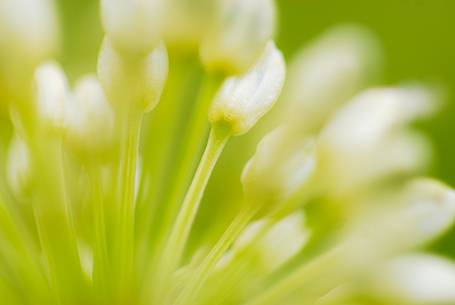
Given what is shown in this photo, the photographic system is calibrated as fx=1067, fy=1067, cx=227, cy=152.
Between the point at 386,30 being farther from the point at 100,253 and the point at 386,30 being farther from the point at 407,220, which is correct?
the point at 100,253

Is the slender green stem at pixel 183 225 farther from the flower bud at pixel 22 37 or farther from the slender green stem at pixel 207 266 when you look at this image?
the flower bud at pixel 22 37

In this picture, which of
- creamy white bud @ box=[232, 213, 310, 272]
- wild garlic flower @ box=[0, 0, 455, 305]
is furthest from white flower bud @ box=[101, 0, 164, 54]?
creamy white bud @ box=[232, 213, 310, 272]

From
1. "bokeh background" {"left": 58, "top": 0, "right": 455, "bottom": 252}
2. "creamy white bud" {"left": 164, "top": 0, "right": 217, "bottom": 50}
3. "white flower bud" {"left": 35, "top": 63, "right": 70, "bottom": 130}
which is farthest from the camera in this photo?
"bokeh background" {"left": 58, "top": 0, "right": 455, "bottom": 252}

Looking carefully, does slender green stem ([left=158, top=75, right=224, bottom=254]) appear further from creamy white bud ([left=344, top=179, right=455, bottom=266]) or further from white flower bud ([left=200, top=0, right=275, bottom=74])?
creamy white bud ([left=344, top=179, right=455, bottom=266])

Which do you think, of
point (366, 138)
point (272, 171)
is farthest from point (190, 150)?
point (366, 138)

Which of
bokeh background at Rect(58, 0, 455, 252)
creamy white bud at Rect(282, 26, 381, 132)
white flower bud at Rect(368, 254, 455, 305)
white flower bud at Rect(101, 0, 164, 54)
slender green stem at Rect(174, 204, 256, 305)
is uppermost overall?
bokeh background at Rect(58, 0, 455, 252)

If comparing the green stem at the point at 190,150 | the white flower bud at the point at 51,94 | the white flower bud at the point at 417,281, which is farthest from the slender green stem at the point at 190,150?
the white flower bud at the point at 417,281

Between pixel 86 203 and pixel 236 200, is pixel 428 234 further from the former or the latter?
pixel 86 203
